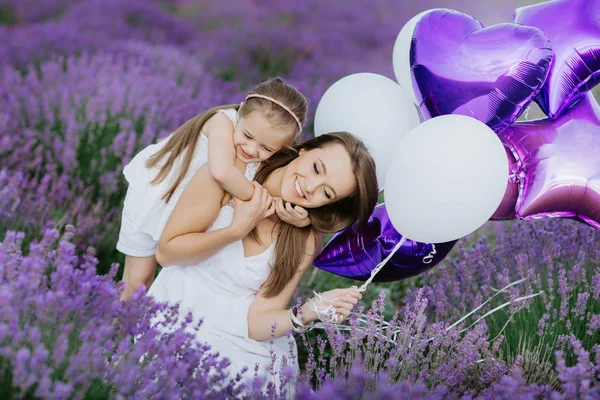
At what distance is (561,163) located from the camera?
1985mm

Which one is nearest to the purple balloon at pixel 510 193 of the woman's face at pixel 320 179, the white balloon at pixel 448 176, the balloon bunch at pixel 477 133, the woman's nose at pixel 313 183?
the balloon bunch at pixel 477 133

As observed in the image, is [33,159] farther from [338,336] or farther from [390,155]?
[338,336]

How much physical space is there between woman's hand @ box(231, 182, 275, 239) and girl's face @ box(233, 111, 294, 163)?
0.11 meters

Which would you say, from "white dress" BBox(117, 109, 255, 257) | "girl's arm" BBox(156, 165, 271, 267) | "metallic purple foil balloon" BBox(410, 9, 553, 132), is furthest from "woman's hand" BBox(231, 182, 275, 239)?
"metallic purple foil balloon" BBox(410, 9, 553, 132)

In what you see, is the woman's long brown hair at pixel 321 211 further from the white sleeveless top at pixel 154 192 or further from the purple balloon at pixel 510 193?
the purple balloon at pixel 510 193

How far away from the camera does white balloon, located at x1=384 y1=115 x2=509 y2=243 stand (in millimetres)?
1782

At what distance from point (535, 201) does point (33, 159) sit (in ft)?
8.22

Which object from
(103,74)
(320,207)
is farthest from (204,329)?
(103,74)

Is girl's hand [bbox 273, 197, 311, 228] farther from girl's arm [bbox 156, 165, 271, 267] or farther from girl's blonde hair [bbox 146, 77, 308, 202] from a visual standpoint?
girl's blonde hair [bbox 146, 77, 308, 202]

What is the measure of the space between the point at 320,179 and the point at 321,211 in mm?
178

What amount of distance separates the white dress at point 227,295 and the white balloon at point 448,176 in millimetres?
555

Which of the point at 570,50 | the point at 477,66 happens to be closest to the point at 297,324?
the point at 477,66

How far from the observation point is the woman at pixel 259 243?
198 cm

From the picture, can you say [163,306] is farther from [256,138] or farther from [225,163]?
[256,138]
